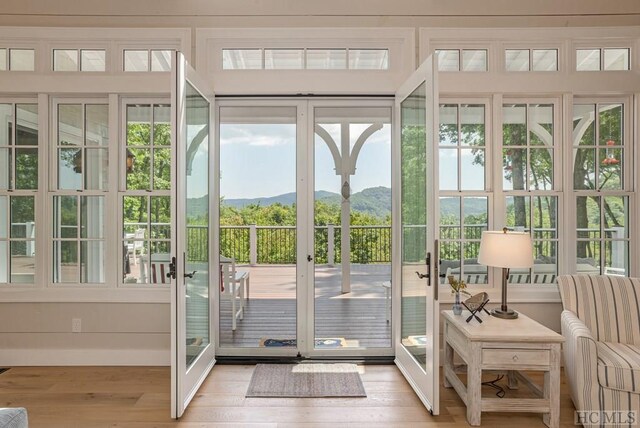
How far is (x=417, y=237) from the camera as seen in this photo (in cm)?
291

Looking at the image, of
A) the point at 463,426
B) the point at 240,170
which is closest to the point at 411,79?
the point at 240,170

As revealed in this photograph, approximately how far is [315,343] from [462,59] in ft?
9.52

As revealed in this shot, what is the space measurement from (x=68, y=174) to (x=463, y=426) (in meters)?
3.74

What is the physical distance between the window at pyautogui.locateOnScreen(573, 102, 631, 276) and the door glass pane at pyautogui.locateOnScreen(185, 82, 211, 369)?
3.26 m

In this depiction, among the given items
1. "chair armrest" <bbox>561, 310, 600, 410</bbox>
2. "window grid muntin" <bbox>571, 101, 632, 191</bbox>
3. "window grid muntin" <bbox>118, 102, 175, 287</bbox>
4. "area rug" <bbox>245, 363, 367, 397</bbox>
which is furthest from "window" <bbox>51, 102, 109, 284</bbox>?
"window grid muntin" <bbox>571, 101, 632, 191</bbox>

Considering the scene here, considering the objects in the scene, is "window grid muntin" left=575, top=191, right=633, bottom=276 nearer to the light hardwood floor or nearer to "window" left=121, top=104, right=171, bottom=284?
the light hardwood floor

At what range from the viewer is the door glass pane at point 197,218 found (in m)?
2.77

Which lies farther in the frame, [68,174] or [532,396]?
[68,174]

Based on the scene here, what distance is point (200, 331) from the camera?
3.09 m

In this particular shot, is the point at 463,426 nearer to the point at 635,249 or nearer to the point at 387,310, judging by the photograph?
the point at 387,310

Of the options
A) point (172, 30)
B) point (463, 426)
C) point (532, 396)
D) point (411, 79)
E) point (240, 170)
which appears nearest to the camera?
point (463, 426)

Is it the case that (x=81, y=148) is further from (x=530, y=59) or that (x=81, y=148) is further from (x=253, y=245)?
(x=530, y=59)

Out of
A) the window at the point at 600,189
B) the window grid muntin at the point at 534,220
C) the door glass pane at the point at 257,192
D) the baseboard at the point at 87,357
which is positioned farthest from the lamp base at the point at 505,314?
the baseboard at the point at 87,357

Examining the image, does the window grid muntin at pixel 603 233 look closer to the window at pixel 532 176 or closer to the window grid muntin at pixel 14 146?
the window at pixel 532 176
